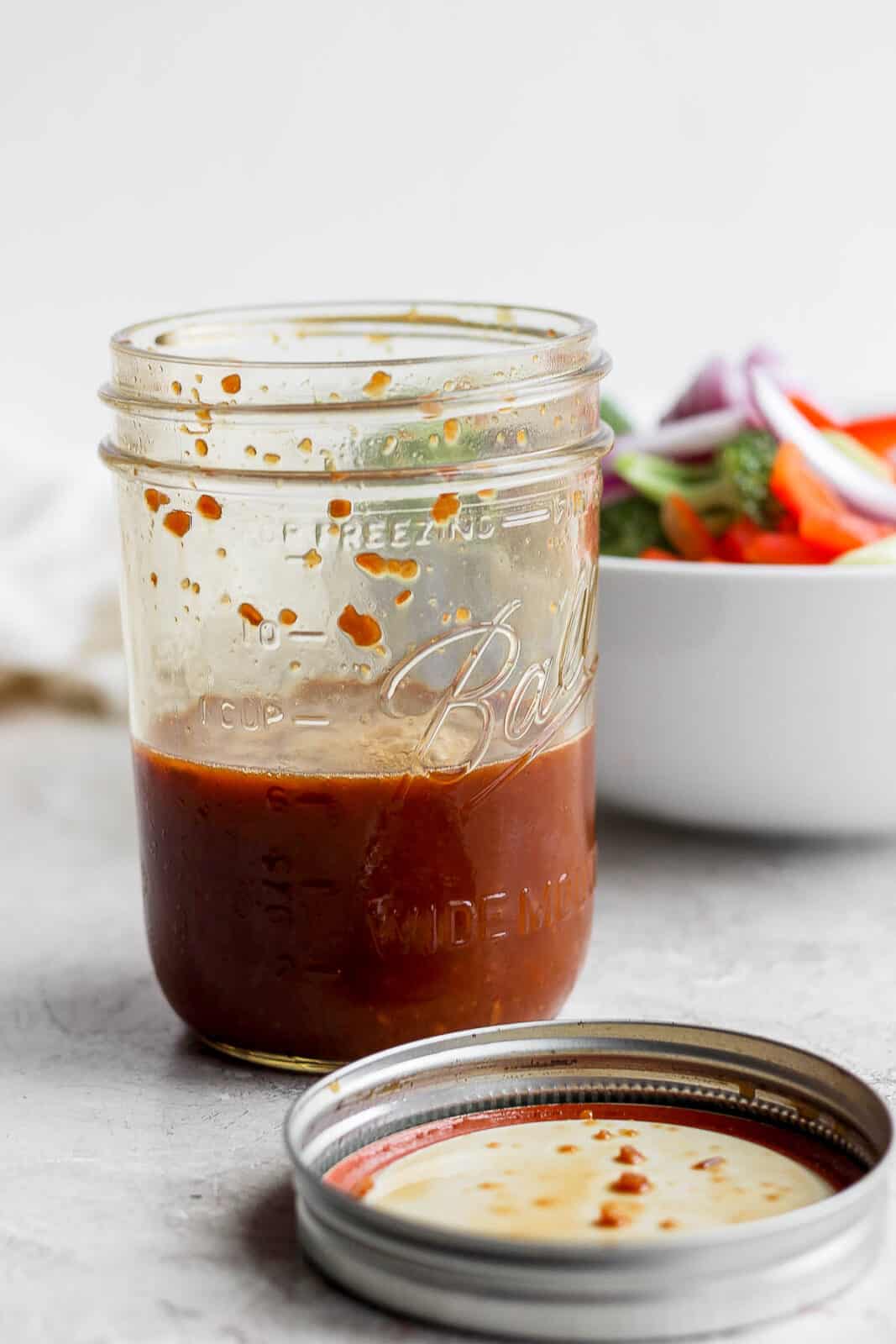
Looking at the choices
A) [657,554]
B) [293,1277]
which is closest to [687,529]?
[657,554]

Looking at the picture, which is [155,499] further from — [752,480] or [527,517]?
[752,480]

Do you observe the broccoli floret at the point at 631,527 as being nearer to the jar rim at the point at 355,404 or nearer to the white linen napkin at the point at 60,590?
the jar rim at the point at 355,404

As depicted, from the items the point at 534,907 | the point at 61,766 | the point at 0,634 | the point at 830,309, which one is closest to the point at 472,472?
the point at 534,907

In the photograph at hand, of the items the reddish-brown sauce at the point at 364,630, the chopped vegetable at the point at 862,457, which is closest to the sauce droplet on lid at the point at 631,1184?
the reddish-brown sauce at the point at 364,630

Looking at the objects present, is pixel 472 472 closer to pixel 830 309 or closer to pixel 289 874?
pixel 289 874

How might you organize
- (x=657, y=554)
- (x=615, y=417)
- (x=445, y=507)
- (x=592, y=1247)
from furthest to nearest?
(x=615, y=417)
(x=657, y=554)
(x=445, y=507)
(x=592, y=1247)

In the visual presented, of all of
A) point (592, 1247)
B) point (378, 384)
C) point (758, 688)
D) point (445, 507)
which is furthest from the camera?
point (758, 688)
